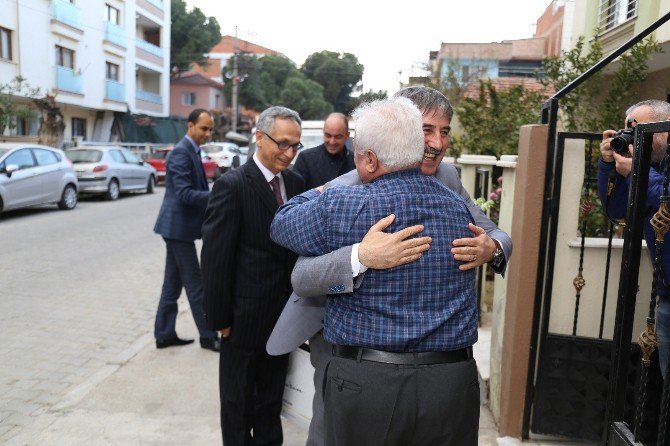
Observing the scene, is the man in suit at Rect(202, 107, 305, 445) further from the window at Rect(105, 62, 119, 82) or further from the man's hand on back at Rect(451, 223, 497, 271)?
the window at Rect(105, 62, 119, 82)

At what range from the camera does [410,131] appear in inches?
77.1

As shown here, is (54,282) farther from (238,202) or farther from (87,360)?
(238,202)

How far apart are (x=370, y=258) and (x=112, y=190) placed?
16653 mm

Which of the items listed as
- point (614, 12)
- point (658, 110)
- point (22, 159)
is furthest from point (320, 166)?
point (22, 159)

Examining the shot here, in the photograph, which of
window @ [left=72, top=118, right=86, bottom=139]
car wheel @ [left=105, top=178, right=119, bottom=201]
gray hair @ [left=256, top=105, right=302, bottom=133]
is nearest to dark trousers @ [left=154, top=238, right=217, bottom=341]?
gray hair @ [left=256, top=105, right=302, bottom=133]

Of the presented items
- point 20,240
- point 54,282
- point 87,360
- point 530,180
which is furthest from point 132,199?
point 530,180

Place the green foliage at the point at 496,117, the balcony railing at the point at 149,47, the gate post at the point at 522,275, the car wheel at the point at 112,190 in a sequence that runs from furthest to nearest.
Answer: the balcony railing at the point at 149,47
the car wheel at the point at 112,190
the green foliage at the point at 496,117
the gate post at the point at 522,275

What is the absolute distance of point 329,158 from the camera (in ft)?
16.6

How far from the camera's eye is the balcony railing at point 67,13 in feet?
81.7

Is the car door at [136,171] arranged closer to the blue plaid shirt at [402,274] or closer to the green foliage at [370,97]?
the green foliage at [370,97]

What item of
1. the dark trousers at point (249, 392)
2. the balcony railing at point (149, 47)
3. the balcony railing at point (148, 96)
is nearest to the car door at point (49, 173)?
the dark trousers at point (249, 392)

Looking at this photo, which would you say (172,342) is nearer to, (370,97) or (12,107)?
(370,97)

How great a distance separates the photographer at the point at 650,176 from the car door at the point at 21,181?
1213cm

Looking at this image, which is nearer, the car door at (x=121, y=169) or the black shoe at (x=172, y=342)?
the black shoe at (x=172, y=342)
